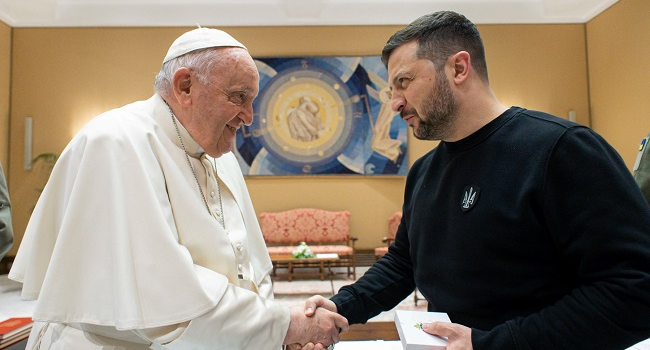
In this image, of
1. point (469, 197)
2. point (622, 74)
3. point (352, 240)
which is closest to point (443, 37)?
point (469, 197)

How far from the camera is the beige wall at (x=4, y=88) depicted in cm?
770

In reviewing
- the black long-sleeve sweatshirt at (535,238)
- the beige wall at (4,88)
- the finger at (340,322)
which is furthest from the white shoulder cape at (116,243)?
the beige wall at (4,88)

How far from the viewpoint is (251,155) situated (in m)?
7.99

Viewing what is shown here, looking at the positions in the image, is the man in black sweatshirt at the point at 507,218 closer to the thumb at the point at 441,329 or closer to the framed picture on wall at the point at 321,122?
the thumb at the point at 441,329

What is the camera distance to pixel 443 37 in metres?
1.37

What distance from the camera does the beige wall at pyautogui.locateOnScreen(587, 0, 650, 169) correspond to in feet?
21.8

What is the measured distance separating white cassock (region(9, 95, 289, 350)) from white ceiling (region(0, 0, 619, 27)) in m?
6.99

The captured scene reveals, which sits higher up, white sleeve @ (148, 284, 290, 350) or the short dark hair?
the short dark hair

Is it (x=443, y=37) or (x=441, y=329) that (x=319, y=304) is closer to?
(x=441, y=329)

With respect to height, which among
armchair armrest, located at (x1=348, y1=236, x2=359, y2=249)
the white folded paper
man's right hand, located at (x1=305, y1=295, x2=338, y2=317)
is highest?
the white folded paper

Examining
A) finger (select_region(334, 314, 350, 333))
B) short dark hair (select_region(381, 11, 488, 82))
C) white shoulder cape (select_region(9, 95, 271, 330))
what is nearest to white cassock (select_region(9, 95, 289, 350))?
white shoulder cape (select_region(9, 95, 271, 330))

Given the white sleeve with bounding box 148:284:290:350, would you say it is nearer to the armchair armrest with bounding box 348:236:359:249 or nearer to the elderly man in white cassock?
the elderly man in white cassock

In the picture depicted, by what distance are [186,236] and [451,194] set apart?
82 cm

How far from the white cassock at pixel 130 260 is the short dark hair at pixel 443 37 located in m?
0.85
